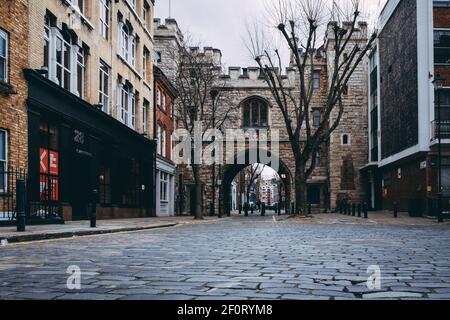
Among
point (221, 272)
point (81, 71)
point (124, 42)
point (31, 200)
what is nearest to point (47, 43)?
point (81, 71)

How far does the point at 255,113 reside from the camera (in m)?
50.8

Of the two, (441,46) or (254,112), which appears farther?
(254,112)

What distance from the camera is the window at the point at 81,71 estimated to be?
22.7m

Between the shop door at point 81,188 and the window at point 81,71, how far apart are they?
8.86 ft

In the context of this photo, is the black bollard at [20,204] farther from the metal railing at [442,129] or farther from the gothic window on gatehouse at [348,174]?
the gothic window on gatehouse at [348,174]

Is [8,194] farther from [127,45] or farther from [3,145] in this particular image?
[127,45]

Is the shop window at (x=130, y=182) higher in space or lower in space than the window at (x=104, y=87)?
lower

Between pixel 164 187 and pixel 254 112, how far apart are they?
13751 millimetres

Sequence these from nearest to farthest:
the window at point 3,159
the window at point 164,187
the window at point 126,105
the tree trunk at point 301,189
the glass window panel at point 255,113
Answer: the window at point 3,159, the tree trunk at point 301,189, the window at point 126,105, the window at point 164,187, the glass window panel at point 255,113

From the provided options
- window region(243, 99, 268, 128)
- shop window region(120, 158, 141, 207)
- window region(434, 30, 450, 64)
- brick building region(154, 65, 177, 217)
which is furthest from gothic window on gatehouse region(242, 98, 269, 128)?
window region(434, 30, 450, 64)

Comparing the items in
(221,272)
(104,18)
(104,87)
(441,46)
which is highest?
(104,18)

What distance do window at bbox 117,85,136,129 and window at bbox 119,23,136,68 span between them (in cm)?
164

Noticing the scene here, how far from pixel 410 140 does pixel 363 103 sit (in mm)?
15674

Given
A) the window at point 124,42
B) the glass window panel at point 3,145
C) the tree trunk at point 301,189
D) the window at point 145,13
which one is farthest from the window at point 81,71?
the window at point 145,13
